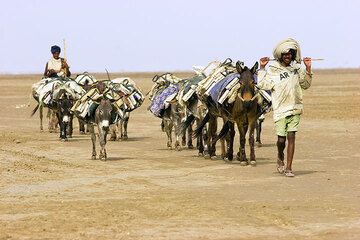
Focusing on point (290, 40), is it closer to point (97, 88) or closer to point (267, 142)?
point (97, 88)

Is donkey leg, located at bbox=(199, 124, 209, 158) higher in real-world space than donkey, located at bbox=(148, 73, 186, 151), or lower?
lower

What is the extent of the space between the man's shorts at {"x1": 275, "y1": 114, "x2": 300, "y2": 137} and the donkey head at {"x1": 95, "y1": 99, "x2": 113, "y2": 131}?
14.8 feet

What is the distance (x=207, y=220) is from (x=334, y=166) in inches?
288

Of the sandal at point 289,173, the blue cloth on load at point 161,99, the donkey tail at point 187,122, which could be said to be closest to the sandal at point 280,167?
the sandal at point 289,173

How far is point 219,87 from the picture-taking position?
18953 mm

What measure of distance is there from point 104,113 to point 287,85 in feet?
15.8

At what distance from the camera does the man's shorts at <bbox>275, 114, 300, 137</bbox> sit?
1608 cm

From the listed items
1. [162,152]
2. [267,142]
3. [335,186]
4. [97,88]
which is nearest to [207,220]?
[335,186]

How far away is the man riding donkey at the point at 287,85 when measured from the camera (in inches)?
631

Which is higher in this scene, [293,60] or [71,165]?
[293,60]

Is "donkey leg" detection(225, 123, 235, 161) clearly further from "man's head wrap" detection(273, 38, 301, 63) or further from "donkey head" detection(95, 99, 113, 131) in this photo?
"man's head wrap" detection(273, 38, 301, 63)

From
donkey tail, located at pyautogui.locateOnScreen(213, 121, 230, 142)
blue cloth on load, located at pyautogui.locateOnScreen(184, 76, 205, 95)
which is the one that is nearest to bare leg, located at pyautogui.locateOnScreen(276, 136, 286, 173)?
Answer: donkey tail, located at pyautogui.locateOnScreen(213, 121, 230, 142)

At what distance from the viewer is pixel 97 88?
19.9m

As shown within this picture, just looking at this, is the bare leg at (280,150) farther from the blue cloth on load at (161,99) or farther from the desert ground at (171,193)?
the blue cloth on load at (161,99)
